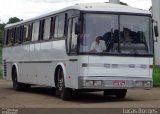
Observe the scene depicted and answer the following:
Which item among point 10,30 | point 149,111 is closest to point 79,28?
point 149,111

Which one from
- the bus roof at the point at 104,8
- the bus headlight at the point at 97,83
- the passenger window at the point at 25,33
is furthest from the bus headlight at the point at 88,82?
the passenger window at the point at 25,33

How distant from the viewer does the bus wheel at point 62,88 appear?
19.5 metres

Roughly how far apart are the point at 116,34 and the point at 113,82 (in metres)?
1.53

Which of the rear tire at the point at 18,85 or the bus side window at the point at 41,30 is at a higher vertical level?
the bus side window at the point at 41,30

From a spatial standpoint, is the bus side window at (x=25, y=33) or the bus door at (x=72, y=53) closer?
the bus door at (x=72, y=53)

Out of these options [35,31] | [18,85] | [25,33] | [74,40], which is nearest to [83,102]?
[74,40]

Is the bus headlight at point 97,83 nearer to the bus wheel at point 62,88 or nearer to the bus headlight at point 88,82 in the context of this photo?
the bus headlight at point 88,82

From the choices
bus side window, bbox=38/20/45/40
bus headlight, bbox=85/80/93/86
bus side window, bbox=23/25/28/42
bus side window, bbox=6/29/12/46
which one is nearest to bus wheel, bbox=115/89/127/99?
bus headlight, bbox=85/80/93/86

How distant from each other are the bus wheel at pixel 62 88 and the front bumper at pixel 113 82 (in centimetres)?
148

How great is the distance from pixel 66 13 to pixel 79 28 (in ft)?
5.99

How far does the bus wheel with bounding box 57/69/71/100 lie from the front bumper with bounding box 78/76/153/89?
1477mm

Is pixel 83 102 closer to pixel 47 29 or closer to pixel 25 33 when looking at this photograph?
pixel 47 29

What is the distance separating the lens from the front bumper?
1811cm

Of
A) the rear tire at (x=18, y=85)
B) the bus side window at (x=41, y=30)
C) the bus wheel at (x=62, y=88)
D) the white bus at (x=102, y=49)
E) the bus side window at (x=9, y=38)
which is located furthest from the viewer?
the bus side window at (x=9, y=38)
